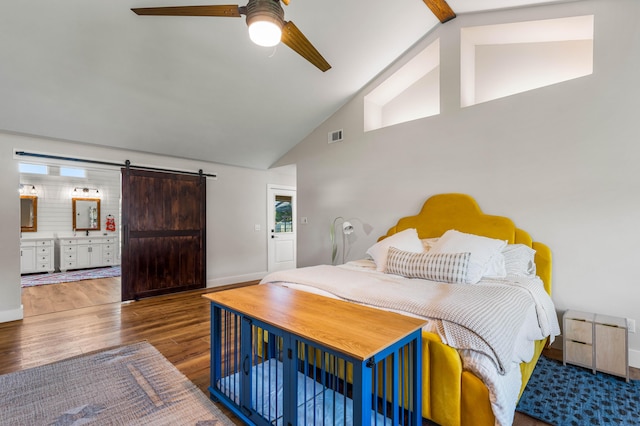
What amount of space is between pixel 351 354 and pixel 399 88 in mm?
→ 3995

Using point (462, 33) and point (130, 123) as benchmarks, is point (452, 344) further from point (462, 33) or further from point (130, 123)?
point (130, 123)

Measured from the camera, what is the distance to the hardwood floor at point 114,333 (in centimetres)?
250

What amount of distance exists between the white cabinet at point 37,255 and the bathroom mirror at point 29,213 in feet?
1.76

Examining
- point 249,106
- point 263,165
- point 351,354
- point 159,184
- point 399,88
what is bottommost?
point 351,354

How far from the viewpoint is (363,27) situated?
3.22 metres

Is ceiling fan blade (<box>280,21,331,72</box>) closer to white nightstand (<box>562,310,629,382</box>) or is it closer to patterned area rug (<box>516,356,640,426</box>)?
patterned area rug (<box>516,356,640,426</box>)

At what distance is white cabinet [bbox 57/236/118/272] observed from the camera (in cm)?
674

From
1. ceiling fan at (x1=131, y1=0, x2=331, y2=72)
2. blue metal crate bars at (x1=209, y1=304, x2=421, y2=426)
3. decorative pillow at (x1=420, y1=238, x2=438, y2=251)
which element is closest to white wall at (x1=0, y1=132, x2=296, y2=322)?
ceiling fan at (x1=131, y1=0, x2=331, y2=72)

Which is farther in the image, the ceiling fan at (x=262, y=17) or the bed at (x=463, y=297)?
the ceiling fan at (x=262, y=17)

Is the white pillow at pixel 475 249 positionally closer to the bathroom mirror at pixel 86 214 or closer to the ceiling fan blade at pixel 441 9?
the ceiling fan blade at pixel 441 9

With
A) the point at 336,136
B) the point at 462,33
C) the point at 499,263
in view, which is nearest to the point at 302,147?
the point at 336,136

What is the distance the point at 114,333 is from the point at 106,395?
1.30 meters

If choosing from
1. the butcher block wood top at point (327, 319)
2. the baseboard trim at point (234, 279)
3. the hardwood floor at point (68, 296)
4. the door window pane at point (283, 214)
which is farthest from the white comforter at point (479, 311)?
the door window pane at point (283, 214)

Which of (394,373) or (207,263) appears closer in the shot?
(394,373)
